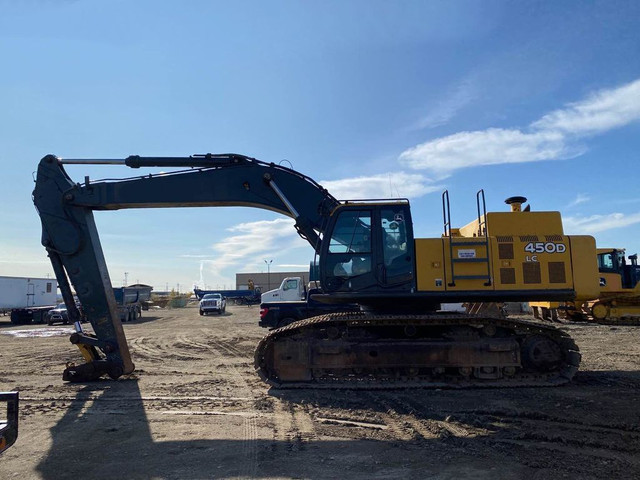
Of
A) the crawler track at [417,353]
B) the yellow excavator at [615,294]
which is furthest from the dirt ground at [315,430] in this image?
the yellow excavator at [615,294]

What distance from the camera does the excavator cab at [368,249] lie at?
882 cm

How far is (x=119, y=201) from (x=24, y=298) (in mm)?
33718

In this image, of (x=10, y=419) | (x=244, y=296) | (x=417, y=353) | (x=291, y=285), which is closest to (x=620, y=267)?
(x=291, y=285)

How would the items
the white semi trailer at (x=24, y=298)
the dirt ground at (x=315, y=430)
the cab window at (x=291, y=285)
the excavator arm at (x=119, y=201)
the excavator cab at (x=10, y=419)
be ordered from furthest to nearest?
the white semi trailer at (x=24, y=298)
the cab window at (x=291, y=285)
the excavator arm at (x=119, y=201)
the dirt ground at (x=315, y=430)
the excavator cab at (x=10, y=419)

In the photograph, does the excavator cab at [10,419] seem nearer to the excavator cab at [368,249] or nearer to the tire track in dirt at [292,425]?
the tire track in dirt at [292,425]

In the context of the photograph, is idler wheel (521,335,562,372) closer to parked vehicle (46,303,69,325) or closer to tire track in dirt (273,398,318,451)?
tire track in dirt (273,398,318,451)

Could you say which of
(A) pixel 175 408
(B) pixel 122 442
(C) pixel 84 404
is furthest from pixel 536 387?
(C) pixel 84 404

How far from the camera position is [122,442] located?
20.2 ft

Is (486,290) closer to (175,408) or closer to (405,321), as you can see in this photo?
(405,321)

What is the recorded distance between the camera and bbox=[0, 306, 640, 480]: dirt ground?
17.0 feet

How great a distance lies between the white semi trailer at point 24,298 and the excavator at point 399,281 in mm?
30077

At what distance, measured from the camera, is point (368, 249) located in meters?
8.91

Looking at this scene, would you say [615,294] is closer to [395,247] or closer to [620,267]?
[620,267]

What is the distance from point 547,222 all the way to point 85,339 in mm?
9644
